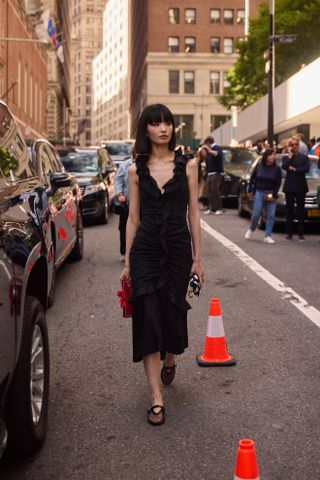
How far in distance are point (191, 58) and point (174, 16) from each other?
4.90 meters

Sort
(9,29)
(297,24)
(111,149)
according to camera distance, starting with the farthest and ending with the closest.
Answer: (297,24) → (9,29) → (111,149)

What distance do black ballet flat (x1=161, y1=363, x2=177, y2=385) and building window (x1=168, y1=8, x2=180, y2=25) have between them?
268 feet

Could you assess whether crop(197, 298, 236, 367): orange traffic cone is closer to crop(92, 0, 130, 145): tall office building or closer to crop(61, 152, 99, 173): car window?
crop(61, 152, 99, 173): car window

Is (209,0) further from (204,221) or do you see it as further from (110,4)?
(110,4)

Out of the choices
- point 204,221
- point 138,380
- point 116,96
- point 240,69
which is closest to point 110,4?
point 116,96

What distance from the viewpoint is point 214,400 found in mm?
4625

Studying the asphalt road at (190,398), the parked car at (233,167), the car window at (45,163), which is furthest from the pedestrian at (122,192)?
the parked car at (233,167)

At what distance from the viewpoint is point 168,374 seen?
4.88m

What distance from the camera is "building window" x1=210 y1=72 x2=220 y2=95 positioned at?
84.3 meters

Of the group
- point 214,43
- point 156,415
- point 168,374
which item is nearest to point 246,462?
point 156,415

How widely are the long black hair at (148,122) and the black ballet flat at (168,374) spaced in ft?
4.57

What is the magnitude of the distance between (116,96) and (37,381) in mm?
158120

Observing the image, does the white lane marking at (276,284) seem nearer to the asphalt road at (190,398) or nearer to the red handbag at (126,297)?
the asphalt road at (190,398)

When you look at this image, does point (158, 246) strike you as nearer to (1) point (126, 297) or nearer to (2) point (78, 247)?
(1) point (126, 297)
